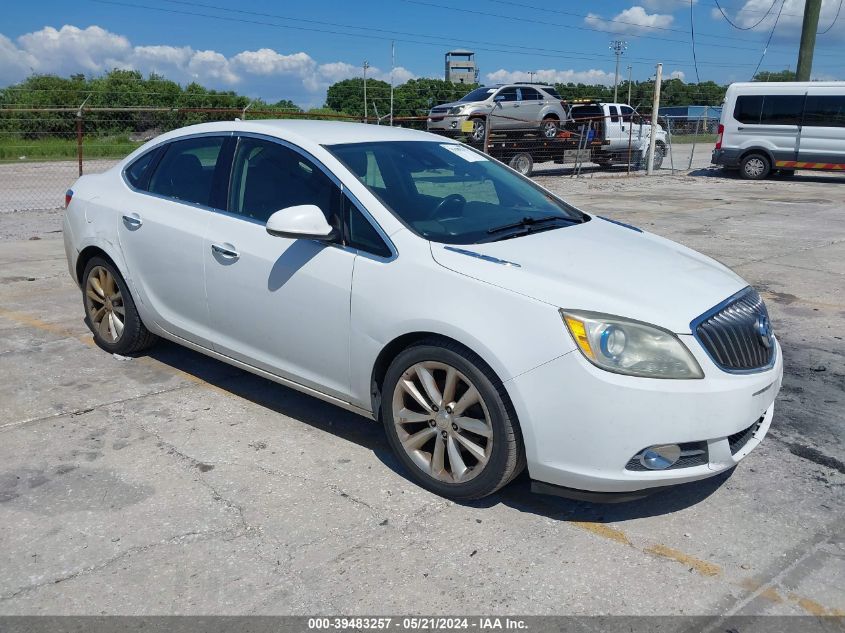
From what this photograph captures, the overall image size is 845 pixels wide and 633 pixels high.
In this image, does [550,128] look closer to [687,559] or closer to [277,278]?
[277,278]

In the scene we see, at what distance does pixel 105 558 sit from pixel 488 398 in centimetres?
165

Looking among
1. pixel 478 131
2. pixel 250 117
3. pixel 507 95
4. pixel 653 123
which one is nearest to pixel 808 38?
pixel 653 123

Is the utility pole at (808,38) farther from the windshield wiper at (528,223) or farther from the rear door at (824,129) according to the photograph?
the windshield wiper at (528,223)

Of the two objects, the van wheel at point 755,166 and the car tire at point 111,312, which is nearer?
the car tire at point 111,312

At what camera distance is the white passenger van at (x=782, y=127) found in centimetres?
1900

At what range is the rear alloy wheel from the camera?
20.8 meters

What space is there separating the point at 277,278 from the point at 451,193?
3.36 feet

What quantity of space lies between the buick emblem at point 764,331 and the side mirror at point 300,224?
2059 millimetres

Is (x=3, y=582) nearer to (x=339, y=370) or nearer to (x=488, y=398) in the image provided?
(x=339, y=370)

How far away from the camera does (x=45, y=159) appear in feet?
83.3

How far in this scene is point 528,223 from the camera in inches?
161

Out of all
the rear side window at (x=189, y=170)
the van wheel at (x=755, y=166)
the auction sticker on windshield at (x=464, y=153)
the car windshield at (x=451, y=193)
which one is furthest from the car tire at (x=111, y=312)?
the van wheel at (x=755, y=166)

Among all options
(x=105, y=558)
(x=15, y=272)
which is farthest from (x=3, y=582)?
(x=15, y=272)

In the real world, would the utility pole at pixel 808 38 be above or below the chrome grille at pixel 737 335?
above
